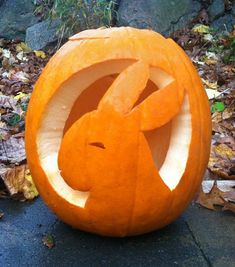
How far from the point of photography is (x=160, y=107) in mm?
1555

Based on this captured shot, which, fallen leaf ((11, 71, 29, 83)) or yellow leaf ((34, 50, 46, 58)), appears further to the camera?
yellow leaf ((34, 50, 46, 58))

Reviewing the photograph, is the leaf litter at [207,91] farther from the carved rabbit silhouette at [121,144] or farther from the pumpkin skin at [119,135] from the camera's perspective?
the carved rabbit silhouette at [121,144]

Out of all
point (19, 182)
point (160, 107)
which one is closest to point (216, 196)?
point (160, 107)

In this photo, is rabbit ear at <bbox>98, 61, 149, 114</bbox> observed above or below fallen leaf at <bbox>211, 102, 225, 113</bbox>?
above

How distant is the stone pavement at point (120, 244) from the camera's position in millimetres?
1581

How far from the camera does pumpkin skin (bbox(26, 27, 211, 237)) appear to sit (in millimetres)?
1542

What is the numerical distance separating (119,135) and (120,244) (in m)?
0.42

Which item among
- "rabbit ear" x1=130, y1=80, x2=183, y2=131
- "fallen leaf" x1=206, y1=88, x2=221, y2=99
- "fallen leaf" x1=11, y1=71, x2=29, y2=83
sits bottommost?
"fallen leaf" x1=11, y1=71, x2=29, y2=83

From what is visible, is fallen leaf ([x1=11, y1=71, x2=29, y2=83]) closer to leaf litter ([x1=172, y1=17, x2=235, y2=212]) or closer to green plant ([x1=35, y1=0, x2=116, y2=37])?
green plant ([x1=35, y1=0, x2=116, y2=37])

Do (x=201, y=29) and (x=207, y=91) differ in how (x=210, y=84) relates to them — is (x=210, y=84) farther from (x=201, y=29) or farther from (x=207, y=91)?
(x=201, y=29)

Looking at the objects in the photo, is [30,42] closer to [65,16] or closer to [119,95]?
[65,16]

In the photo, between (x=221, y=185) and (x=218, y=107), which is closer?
(x=221, y=185)

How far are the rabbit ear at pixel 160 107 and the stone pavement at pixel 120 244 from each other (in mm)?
441

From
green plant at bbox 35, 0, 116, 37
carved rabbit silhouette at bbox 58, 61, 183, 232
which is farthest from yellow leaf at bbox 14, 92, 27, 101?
carved rabbit silhouette at bbox 58, 61, 183, 232
